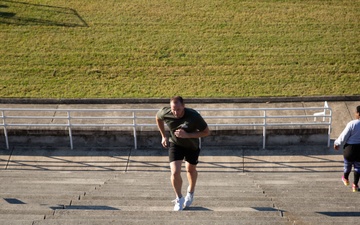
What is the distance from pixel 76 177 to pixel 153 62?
6642mm

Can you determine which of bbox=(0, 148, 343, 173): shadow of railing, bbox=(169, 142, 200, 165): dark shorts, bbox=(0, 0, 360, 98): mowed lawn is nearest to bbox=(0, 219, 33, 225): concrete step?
bbox=(169, 142, 200, 165): dark shorts

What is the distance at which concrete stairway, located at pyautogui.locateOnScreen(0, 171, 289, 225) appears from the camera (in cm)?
729

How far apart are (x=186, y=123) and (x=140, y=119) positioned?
19.3 feet

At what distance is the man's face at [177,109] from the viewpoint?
7.93 m

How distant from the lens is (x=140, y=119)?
1405cm

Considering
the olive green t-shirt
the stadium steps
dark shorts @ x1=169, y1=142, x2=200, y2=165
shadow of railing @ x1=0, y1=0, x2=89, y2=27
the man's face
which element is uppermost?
shadow of railing @ x1=0, y1=0, x2=89, y2=27

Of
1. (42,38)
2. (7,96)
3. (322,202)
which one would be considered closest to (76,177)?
(322,202)

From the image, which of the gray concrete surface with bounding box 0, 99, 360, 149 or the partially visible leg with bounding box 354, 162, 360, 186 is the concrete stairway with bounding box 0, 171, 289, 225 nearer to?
the gray concrete surface with bounding box 0, 99, 360, 149

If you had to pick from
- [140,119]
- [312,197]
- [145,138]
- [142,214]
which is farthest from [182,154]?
[140,119]

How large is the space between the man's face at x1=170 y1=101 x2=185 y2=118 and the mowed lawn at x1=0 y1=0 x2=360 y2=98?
7254mm

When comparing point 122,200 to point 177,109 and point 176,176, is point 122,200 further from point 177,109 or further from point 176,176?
point 177,109

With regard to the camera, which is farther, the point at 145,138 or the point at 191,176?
the point at 145,138

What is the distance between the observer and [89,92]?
15.6 metres

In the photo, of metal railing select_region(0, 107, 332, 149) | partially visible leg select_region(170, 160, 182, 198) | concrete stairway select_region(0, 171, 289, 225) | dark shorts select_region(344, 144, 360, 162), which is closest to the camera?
concrete stairway select_region(0, 171, 289, 225)
